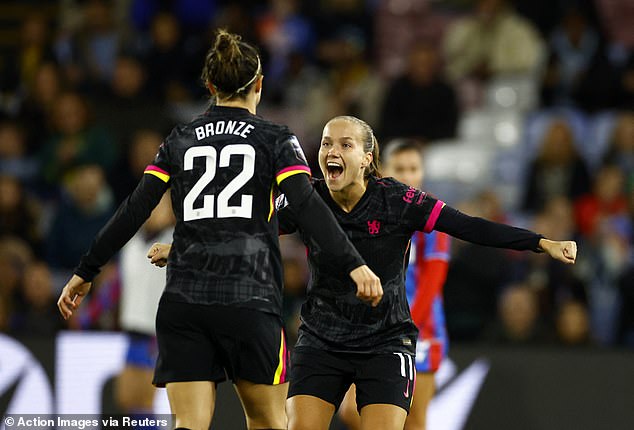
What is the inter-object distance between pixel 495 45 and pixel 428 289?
19.6 feet

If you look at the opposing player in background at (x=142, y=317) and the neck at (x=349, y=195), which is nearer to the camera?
the neck at (x=349, y=195)

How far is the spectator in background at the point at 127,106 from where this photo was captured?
11266mm

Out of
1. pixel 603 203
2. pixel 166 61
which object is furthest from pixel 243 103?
pixel 166 61

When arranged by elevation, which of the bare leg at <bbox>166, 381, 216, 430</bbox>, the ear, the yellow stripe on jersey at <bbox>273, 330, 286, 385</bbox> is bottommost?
the bare leg at <bbox>166, 381, 216, 430</bbox>

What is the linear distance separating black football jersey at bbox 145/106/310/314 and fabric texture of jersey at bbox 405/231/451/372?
5.36 feet

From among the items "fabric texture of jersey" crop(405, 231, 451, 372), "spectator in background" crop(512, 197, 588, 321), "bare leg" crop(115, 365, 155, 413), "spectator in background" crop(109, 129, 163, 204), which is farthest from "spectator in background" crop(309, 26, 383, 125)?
"fabric texture of jersey" crop(405, 231, 451, 372)

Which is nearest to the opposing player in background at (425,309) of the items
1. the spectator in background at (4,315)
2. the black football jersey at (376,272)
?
the black football jersey at (376,272)

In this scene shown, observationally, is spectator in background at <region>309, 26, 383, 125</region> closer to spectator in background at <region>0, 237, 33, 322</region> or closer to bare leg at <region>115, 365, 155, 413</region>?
spectator in background at <region>0, 237, 33, 322</region>

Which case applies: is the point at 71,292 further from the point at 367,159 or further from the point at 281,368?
the point at 367,159

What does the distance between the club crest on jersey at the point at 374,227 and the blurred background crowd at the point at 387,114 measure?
340 centimetres

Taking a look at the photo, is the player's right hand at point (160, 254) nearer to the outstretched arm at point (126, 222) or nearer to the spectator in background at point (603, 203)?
the outstretched arm at point (126, 222)

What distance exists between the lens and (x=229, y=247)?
14.5 feet

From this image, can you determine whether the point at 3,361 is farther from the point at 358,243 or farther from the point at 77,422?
the point at 358,243

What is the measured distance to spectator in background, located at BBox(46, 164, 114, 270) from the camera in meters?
9.56
